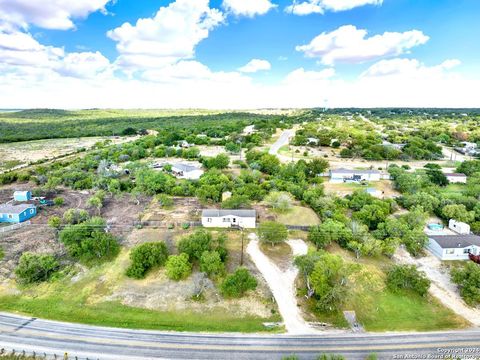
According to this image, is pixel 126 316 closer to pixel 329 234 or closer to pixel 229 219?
pixel 229 219

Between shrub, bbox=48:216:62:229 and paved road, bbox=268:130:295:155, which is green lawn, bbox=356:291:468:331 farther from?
paved road, bbox=268:130:295:155

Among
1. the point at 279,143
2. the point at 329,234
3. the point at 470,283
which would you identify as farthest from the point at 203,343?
the point at 279,143

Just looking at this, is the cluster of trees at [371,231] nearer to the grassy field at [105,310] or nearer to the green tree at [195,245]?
the green tree at [195,245]

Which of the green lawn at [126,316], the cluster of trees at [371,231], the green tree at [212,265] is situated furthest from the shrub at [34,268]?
the cluster of trees at [371,231]

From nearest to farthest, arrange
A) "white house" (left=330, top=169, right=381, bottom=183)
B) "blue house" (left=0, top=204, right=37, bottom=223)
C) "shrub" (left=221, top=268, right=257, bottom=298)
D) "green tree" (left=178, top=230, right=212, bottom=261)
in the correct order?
"shrub" (left=221, top=268, right=257, bottom=298) → "green tree" (left=178, top=230, right=212, bottom=261) → "blue house" (left=0, top=204, right=37, bottom=223) → "white house" (left=330, top=169, right=381, bottom=183)

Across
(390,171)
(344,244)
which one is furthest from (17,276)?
(390,171)

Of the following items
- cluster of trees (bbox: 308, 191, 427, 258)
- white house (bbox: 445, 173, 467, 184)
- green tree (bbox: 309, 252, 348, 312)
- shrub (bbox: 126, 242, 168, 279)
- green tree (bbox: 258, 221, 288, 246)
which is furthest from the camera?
white house (bbox: 445, 173, 467, 184)

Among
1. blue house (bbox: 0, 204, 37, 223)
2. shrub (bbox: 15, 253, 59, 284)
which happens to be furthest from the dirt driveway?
blue house (bbox: 0, 204, 37, 223)
